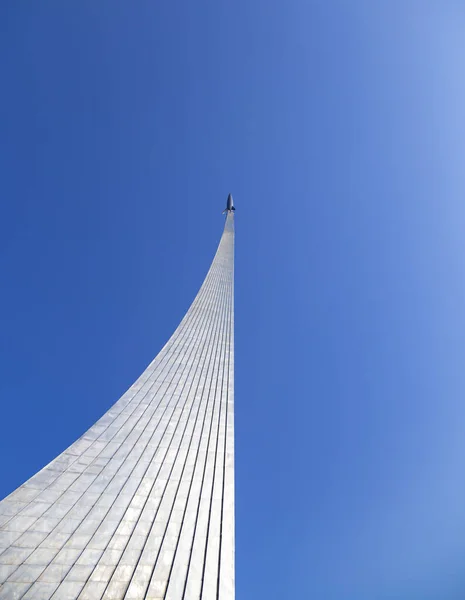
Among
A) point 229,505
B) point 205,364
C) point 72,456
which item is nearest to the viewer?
point 229,505

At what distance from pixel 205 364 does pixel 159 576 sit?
9492mm

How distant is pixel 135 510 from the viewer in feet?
24.1

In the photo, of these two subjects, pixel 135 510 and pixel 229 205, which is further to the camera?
pixel 229 205

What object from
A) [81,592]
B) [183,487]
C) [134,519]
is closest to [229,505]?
[183,487]

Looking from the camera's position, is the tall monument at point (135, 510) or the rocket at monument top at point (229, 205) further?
the rocket at monument top at point (229, 205)

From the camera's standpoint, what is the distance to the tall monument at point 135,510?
5598mm

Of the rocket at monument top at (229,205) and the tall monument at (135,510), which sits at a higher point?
the rocket at monument top at (229,205)

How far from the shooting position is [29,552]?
586 cm

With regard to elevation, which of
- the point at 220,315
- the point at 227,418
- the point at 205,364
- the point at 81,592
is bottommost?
the point at 81,592

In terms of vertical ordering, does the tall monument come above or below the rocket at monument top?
below

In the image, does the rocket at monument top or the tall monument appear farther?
the rocket at monument top

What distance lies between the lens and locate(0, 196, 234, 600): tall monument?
560 centimetres

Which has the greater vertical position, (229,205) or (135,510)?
(229,205)

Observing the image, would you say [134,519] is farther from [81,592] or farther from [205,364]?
[205,364]
